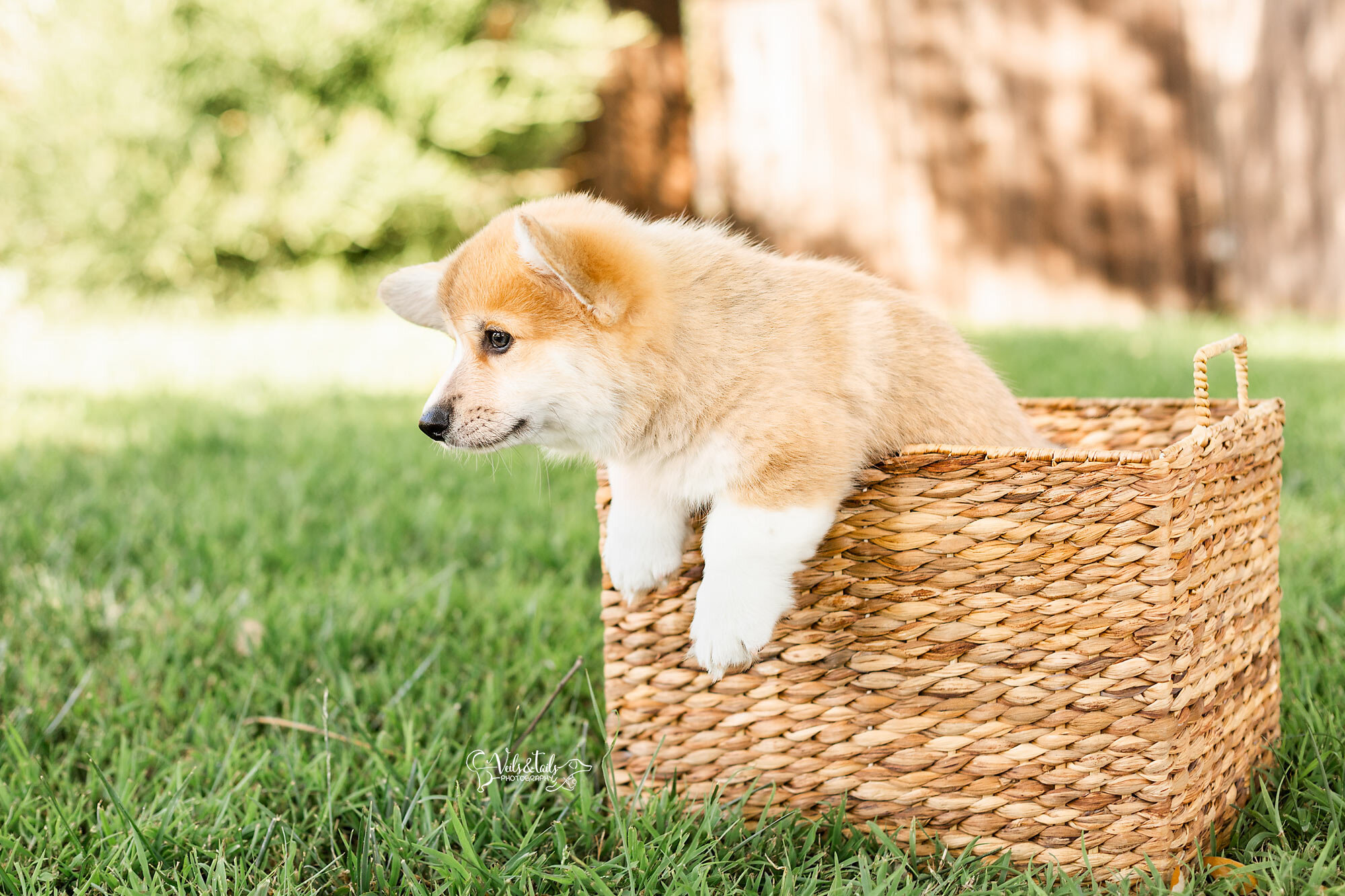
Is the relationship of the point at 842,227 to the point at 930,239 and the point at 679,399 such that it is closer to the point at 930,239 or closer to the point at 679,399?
the point at 930,239

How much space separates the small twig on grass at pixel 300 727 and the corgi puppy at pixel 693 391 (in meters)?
0.53

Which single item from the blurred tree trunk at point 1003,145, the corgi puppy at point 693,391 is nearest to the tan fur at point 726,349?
the corgi puppy at point 693,391

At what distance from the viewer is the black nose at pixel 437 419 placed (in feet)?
4.89

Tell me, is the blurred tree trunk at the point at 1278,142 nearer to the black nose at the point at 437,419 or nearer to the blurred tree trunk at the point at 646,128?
the blurred tree trunk at the point at 646,128

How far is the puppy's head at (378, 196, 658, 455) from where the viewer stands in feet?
4.79

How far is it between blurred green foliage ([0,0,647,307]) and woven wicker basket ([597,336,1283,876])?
22.4 ft

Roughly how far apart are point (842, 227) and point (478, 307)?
5.74 metres

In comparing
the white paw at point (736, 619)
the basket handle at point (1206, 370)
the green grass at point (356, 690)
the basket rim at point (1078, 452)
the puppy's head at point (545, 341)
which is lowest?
the green grass at point (356, 690)

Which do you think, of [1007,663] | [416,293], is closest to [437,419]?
[416,293]

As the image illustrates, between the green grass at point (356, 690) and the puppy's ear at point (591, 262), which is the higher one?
the puppy's ear at point (591, 262)

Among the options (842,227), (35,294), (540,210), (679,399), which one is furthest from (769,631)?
(35,294)

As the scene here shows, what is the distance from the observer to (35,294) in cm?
750

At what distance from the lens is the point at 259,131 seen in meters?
7.55

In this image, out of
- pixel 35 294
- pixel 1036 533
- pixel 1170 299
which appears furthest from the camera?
pixel 35 294
